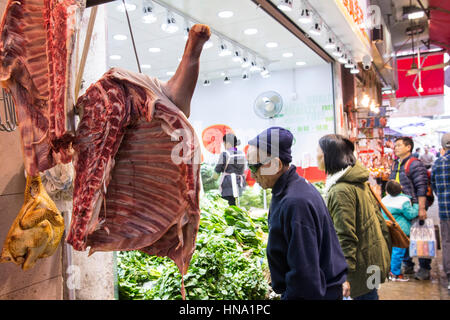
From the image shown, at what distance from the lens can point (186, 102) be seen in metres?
0.99

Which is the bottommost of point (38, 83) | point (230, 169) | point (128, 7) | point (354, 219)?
point (354, 219)

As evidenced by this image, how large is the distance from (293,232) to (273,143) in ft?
1.61

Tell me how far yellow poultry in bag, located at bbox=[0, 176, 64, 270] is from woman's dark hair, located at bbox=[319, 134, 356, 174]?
2.05 metres

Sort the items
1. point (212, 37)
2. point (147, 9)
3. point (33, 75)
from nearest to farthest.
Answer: point (33, 75) → point (147, 9) → point (212, 37)

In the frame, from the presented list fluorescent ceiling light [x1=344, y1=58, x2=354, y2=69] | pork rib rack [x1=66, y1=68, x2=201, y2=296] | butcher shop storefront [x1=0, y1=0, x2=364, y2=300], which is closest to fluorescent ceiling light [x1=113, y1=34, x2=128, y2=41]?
butcher shop storefront [x1=0, y1=0, x2=364, y2=300]

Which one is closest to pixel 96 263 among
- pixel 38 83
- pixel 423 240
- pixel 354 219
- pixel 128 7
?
pixel 38 83

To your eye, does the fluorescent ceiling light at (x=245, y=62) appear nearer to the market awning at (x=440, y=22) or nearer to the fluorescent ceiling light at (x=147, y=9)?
the fluorescent ceiling light at (x=147, y=9)

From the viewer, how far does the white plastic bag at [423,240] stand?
507cm

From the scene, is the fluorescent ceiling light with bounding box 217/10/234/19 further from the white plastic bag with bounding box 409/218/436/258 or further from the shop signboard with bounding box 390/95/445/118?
the shop signboard with bounding box 390/95/445/118

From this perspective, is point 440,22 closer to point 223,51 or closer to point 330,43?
point 330,43

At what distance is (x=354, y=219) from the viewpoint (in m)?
2.71

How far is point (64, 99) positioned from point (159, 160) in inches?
11.4
